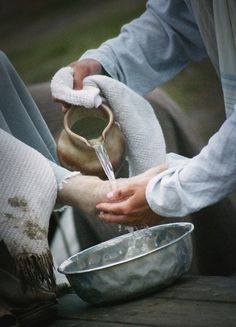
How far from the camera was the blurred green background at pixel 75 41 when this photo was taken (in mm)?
3336

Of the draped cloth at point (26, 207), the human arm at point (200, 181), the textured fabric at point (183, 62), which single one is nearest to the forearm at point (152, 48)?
the textured fabric at point (183, 62)

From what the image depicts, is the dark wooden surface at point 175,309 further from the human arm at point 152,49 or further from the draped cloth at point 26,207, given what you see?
the human arm at point 152,49

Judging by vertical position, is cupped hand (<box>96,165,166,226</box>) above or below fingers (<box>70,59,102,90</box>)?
below

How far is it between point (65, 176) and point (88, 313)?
47cm

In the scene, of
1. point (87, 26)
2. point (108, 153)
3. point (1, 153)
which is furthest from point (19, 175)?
point (87, 26)

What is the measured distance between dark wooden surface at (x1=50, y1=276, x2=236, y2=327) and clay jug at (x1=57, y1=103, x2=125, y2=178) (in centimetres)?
41

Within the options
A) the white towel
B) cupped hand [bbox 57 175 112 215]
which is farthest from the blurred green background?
cupped hand [bbox 57 175 112 215]

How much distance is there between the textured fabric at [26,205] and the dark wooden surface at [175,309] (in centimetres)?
15

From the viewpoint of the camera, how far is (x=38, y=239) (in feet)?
8.31

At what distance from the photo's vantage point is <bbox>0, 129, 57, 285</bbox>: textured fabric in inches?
98.1

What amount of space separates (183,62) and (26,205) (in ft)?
2.64

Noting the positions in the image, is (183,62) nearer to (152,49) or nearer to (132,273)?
(152,49)

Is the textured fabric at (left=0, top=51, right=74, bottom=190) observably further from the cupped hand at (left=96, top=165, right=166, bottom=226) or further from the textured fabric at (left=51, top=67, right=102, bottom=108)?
the cupped hand at (left=96, top=165, right=166, bottom=226)

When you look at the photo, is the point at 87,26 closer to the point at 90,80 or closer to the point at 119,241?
the point at 90,80
